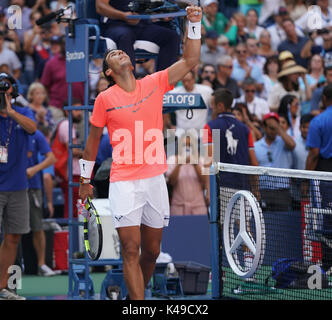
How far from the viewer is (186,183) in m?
12.7

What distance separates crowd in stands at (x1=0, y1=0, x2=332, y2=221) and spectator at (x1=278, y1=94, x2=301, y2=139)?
0.02 m

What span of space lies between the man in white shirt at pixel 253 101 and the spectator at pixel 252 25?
3846 millimetres

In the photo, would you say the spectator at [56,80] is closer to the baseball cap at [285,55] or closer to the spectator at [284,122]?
the baseball cap at [285,55]

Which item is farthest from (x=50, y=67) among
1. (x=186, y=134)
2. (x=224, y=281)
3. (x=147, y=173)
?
(x=147, y=173)

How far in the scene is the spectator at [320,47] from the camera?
15.6m

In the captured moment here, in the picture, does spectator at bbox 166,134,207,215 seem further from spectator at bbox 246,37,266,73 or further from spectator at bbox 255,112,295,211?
spectator at bbox 246,37,266,73

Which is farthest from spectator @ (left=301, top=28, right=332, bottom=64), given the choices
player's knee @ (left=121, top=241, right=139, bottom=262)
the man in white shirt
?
player's knee @ (left=121, top=241, right=139, bottom=262)

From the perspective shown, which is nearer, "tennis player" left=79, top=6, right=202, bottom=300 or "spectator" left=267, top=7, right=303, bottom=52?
"tennis player" left=79, top=6, right=202, bottom=300

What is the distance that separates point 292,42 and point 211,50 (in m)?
1.67

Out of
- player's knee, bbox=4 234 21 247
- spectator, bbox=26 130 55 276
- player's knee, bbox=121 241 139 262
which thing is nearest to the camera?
player's knee, bbox=121 241 139 262

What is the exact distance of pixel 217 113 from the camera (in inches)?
422

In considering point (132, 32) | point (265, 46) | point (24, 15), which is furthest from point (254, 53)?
point (132, 32)

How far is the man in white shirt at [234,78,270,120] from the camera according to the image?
14.2 meters
